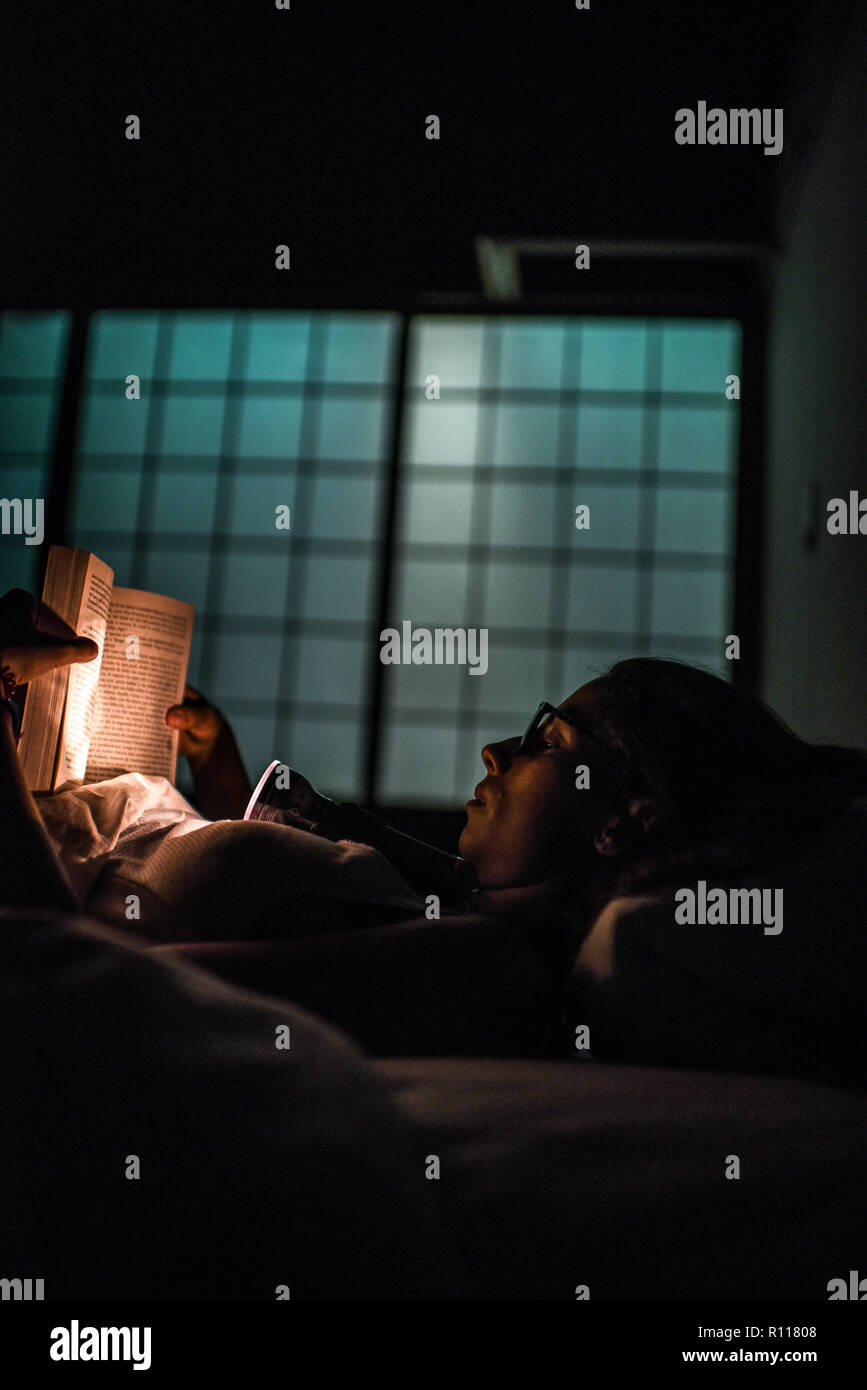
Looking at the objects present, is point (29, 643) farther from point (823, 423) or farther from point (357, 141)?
point (357, 141)

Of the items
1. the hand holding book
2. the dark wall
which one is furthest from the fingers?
the dark wall

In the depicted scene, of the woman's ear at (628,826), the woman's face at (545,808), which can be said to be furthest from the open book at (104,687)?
the woman's ear at (628,826)

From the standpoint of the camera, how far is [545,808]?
3.47ft

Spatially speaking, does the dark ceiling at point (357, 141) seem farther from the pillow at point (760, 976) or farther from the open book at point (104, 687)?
the pillow at point (760, 976)

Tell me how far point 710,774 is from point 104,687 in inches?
31.8

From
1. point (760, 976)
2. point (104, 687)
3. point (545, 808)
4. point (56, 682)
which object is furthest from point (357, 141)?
point (760, 976)

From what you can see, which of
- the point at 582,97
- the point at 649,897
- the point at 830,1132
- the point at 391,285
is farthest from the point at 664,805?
the point at 391,285

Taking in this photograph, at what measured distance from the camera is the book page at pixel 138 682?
4.19ft

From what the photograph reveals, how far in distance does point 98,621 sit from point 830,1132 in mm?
965

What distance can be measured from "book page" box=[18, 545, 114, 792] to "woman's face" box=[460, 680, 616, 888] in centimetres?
49

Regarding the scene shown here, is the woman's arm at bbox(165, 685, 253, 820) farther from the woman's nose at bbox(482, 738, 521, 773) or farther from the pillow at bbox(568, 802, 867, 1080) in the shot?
the pillow at bbox(568, 802, 867, 1080)

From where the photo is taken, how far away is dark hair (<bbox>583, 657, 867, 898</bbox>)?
2.86 ft
